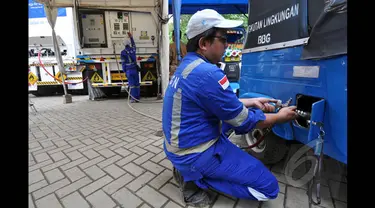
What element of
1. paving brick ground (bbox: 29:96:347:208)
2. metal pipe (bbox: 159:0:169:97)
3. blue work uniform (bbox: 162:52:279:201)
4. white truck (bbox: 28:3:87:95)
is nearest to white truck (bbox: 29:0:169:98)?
white truck (bbox: 28:3:87:95)

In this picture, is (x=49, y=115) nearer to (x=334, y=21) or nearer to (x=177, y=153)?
(x=177, y=153)

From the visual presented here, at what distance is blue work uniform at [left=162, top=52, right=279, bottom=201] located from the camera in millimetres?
1518

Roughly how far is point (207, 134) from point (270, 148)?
1030 mm

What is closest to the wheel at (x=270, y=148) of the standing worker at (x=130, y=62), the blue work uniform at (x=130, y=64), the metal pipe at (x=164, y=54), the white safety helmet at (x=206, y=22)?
the white safety helmet at (x=206, y=22)

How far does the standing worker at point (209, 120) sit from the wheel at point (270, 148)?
0.65 metres

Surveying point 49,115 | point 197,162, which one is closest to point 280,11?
point 197,162

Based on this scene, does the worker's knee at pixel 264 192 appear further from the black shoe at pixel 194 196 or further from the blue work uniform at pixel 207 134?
the black shoe at pixel 194 196

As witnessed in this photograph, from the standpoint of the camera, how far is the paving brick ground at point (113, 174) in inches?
70.4

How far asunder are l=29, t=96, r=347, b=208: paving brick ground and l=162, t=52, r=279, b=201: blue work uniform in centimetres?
24

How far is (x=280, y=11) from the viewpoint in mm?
1794

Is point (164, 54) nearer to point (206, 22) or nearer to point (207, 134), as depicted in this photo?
point (206, 22)

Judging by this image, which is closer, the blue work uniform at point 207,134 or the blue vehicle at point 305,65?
the blue vehicle at point 305,65

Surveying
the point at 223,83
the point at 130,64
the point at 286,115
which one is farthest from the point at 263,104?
the point at 130,64
